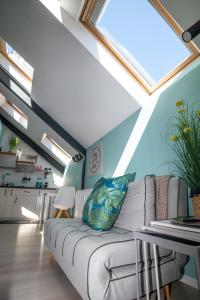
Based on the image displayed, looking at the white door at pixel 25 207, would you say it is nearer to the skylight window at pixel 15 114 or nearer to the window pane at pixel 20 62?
the skylight window at pixel 15 114

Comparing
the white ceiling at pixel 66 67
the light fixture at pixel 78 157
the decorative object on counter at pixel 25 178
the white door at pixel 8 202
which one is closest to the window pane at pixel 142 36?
the white ceiling at pixel 66 67

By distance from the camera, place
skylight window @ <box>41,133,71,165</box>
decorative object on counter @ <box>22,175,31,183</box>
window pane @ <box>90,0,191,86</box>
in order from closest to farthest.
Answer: window pane @ <box>90,0,191,86</box> < skylight window @ <box>41,133,71,165</box> < decorative object on counter @ <box>22,175,31,183</box>

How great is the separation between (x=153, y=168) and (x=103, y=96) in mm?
1314

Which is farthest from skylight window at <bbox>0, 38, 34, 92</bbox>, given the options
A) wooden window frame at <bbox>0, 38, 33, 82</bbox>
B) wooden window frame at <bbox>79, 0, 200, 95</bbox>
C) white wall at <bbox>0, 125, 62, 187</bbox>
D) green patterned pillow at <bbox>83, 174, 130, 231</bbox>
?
green patterned pillow at <bbox>83, 174, 130, 231</bbox>

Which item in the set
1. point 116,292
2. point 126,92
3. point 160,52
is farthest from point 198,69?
point 116,292

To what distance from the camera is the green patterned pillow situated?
125 cm

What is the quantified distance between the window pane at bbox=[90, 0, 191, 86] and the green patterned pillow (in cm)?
144

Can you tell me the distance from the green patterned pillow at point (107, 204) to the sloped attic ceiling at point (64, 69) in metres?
1.34

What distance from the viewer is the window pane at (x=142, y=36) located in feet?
5.82

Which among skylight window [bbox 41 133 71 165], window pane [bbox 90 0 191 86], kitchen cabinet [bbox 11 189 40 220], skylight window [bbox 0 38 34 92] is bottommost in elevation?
kitchen cabinet [bbox 11 189 40 220]

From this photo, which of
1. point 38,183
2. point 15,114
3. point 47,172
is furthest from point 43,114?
point 38,183

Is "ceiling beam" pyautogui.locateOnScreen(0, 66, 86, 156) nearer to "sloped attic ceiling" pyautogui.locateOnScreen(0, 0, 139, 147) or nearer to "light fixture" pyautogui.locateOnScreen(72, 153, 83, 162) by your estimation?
"light fixture" pyautogui.locateOnScreen(72, 153, 83, 162)

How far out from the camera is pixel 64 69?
8.24 feet

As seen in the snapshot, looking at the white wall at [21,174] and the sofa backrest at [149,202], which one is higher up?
the white wall at [21,174]
